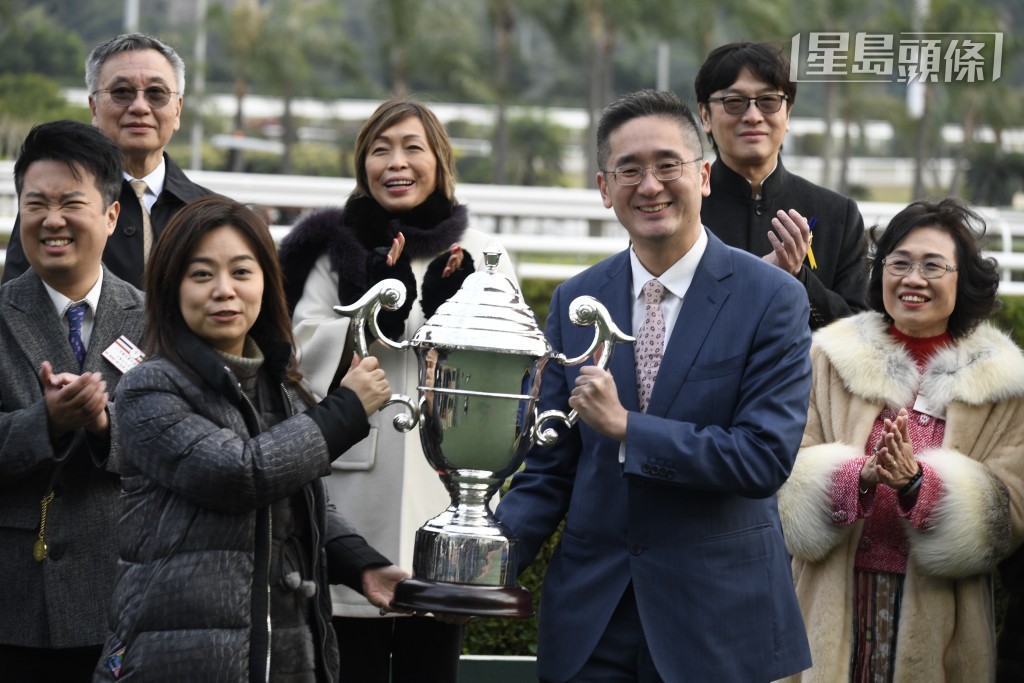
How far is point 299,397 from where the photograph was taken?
344 centimetres

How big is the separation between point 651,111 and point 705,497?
0.84 metres

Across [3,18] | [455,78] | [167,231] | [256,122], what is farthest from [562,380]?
[256,122]

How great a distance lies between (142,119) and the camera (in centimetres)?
466

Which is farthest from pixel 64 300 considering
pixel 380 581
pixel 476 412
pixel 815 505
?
pixel 815 505

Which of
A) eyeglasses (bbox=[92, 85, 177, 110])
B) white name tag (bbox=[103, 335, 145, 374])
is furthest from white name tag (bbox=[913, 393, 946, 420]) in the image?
eyeglasses (bbox=[92, 85, 177, 110])

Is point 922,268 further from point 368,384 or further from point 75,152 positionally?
point 75,152

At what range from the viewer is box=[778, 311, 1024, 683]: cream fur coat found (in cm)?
393

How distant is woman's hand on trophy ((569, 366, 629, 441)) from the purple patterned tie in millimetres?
1378

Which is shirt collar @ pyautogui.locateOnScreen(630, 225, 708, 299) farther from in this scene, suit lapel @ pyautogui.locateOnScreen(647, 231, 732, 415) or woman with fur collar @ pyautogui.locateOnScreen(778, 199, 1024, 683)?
woman with fur collar @ pyautogui.locateOnScreen(778, 199, 1024, 683)

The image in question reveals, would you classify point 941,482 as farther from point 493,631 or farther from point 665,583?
point 493,631

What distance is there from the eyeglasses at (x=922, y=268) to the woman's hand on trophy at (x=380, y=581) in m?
1.66

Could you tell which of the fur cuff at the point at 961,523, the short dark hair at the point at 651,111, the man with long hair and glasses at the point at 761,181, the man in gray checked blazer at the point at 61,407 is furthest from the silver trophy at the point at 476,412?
the man with long hair and glasses at the point at 761,181

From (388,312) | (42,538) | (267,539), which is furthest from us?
(388,312)

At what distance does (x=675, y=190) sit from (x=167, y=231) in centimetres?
109
